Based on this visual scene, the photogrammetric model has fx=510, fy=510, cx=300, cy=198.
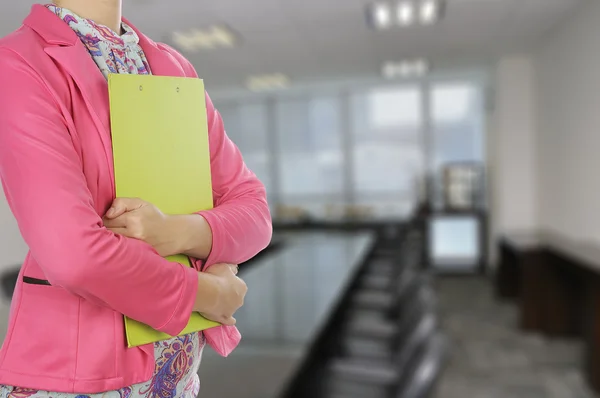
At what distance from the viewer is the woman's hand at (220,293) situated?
0.31 meters

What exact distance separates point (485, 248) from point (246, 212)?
819cm

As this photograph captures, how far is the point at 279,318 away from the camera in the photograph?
1.98 meters

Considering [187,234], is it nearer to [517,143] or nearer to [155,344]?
[155,344]

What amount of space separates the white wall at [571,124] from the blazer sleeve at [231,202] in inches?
174

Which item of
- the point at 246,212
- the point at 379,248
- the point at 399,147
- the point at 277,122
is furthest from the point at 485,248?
the point at 246,212

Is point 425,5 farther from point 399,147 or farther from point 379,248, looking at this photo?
point 399,147

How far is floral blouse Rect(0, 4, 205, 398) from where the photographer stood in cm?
29

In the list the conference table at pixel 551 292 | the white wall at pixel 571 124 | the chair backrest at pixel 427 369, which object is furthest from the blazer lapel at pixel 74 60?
the conference table at pixel 551 292

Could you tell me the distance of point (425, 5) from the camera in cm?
407

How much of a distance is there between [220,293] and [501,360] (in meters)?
4.56

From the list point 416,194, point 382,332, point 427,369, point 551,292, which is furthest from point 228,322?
point 416,194

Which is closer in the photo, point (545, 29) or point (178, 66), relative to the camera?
point (178, 66)

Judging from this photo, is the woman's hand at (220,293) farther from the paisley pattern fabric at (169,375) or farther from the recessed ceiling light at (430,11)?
the recessed ceiling light at (430,11)

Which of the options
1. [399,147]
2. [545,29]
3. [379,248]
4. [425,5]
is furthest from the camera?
[399,147]
